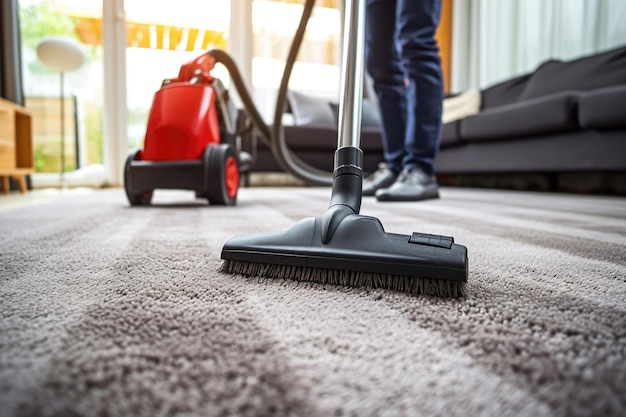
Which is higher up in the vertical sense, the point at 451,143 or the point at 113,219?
the point at 451,143

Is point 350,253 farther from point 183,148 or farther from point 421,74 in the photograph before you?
point 421,74

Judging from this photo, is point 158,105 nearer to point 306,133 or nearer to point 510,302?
point 510,302

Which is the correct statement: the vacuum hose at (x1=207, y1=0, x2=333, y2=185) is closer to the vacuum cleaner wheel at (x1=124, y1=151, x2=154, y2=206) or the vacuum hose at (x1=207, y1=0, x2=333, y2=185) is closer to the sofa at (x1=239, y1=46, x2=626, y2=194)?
the vacuum cleaner wheel at (x1=124, y1=151, x2=154, y2=206)

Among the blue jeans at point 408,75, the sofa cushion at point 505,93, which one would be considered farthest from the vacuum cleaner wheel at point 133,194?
the sofa cushion at point 505,93

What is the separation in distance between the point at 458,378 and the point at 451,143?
2844mm

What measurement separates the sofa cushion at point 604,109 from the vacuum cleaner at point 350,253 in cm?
170

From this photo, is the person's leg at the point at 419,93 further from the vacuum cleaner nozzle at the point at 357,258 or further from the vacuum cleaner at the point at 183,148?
the vacuum cleaner nozzle at the point at 357,258

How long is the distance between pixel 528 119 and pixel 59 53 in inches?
117

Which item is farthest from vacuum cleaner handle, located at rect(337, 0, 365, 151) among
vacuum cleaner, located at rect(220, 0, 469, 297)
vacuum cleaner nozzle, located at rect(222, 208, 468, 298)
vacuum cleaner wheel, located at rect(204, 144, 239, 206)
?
vacuum cleaner wheel, located at rect(204, 144, 239, 206)

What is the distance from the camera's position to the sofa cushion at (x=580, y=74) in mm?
2422

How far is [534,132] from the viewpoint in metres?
2.17

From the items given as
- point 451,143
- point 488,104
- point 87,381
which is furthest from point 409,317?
point 488,104

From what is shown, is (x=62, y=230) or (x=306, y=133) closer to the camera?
(x=62, y=230)

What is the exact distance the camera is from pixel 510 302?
A: 352 mm
